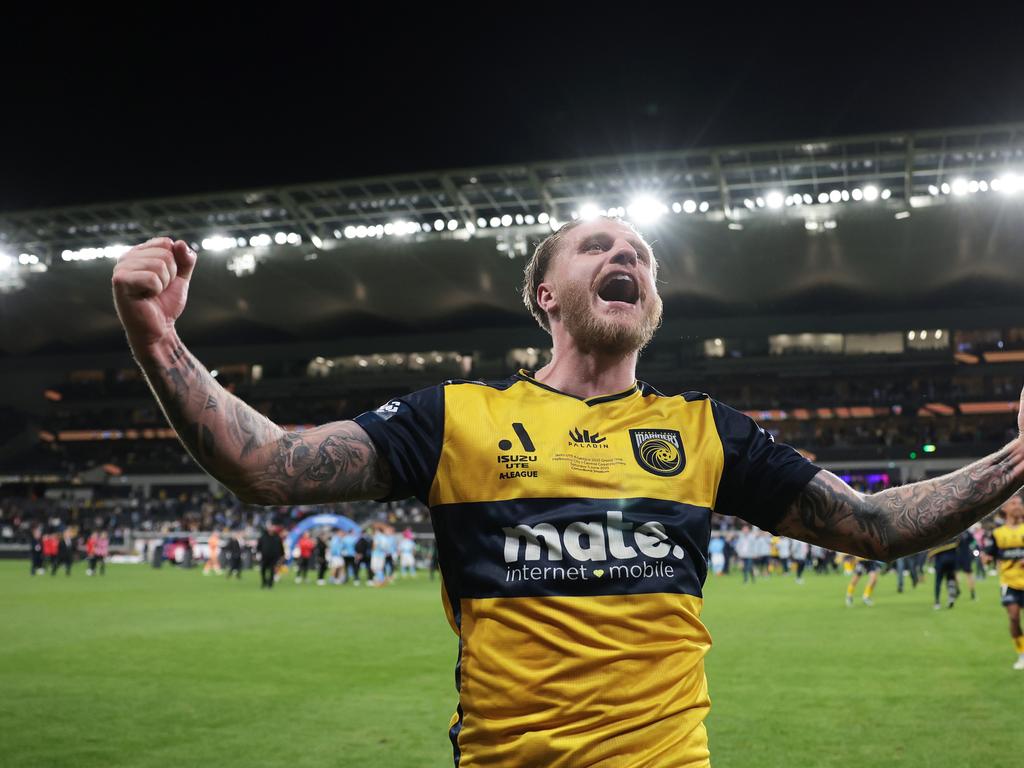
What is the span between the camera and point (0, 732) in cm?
818

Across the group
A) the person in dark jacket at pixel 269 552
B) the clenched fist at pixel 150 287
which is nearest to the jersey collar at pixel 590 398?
the clenched fist at pixel 150 287

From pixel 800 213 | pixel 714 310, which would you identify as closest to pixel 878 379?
pixel 714 310

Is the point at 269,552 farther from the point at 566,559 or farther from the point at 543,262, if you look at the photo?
the point at 566,559

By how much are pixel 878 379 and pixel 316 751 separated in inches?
2163

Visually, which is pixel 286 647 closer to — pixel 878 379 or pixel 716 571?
pixel 716 571

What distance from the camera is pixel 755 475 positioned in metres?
2.80

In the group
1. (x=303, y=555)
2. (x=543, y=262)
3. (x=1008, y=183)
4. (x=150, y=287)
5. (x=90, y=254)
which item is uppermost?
(x=90, y=254)

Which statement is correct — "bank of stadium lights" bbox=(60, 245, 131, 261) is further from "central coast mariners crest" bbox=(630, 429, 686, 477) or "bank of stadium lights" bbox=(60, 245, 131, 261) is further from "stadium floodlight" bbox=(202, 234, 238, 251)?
"central coast mariners crest" bbox=(630, 429, 686, 477)

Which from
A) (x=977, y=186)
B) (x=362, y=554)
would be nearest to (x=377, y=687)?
(x=362, y=554)

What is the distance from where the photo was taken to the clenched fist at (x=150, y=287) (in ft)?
6.52

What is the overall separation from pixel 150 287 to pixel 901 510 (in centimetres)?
216

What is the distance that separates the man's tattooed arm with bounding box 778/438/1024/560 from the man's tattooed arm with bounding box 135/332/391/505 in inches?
50.3

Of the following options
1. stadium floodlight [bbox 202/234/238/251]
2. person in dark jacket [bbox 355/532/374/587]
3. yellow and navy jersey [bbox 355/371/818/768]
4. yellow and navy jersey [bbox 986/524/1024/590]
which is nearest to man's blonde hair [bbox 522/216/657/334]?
yellow and navy jersey [bbox 355/371/818/768]

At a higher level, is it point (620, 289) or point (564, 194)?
point (564, 194)
